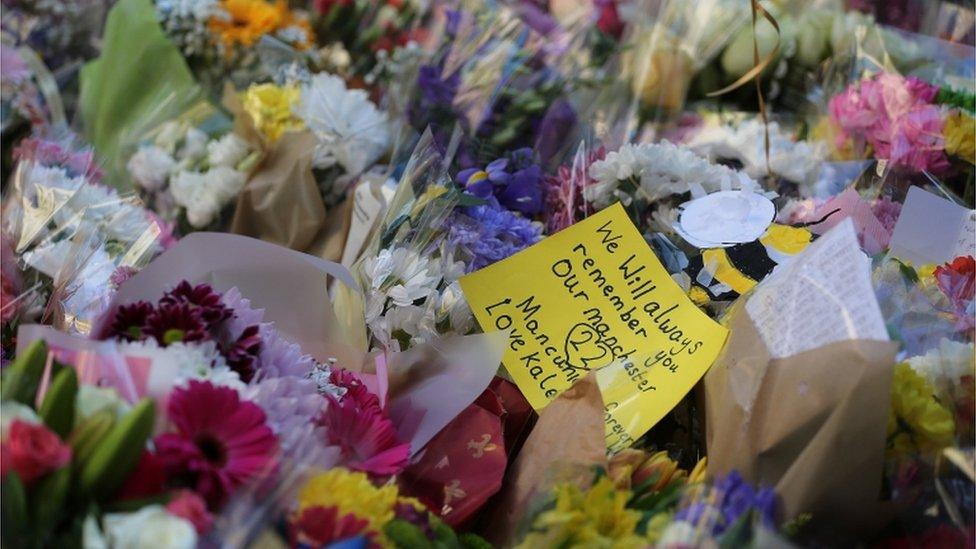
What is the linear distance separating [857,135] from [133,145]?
4.21 ft

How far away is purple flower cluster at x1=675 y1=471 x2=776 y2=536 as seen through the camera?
0.78 metres

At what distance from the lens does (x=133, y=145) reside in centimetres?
186

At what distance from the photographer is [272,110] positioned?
1829mm

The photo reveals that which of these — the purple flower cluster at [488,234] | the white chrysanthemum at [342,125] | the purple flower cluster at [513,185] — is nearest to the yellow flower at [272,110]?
the white chrysanthemum at [342,125]

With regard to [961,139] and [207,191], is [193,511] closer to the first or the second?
[207,191]

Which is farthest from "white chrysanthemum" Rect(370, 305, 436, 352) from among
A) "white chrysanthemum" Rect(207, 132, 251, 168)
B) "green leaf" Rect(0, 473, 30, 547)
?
"white chrysanthemum" Rect(207, 132, 251, 168)

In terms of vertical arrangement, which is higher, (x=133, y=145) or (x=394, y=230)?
(x=394, y=230)

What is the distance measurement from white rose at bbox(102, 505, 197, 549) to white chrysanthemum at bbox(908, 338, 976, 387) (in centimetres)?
67

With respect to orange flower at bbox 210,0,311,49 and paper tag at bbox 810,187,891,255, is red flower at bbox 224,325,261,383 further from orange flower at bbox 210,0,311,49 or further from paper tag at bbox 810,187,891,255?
orange flower at bbox 210,0,311,49

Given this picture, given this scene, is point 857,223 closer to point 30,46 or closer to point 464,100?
point 464,100

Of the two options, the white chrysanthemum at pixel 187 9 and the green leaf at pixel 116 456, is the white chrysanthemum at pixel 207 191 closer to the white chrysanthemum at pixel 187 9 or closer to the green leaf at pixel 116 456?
the white chrysanthemum at pixel 187 9

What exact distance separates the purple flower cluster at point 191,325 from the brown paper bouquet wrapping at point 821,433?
1.42 feet

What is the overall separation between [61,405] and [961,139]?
1348mm

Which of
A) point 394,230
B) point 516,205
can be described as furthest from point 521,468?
point 516,205
